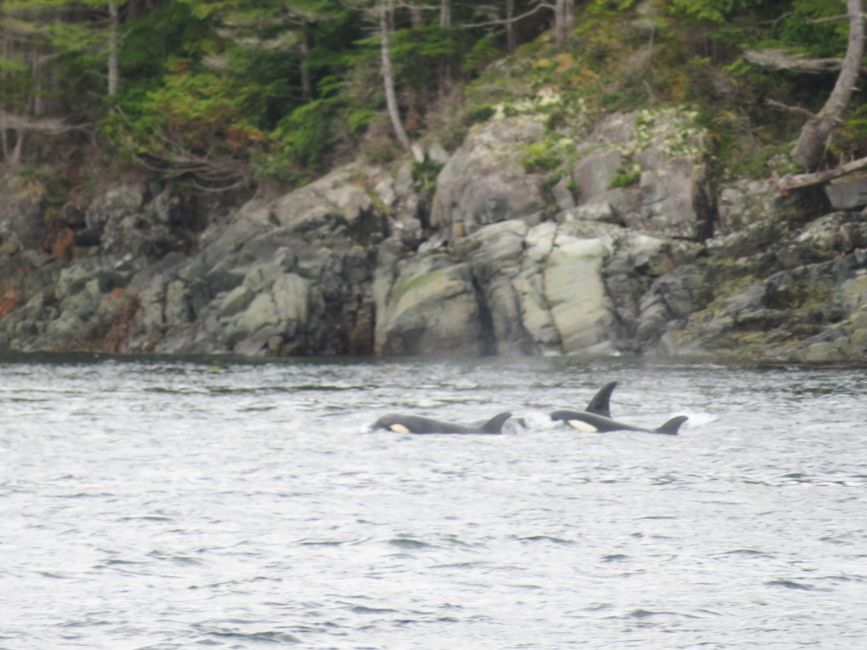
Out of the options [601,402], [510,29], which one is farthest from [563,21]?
[601,402]

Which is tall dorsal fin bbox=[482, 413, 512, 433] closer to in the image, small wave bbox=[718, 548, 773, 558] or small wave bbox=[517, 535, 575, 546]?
small wave bbox=[517, 535, 575, 546]

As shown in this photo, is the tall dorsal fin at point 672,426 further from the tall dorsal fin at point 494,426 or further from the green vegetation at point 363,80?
the green vegetation at point 363,80

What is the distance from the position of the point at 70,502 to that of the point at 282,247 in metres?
34.0

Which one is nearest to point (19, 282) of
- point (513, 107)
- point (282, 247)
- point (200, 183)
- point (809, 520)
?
point (200, 183)

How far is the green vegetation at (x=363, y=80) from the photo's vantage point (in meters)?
49.1

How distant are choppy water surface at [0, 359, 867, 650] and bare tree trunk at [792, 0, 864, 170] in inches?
691

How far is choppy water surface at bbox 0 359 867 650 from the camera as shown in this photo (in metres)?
12.0

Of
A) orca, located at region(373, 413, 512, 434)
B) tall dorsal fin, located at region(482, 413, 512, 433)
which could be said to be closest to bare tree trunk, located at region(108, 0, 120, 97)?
orca, located at region(373, 413, 512, 434)

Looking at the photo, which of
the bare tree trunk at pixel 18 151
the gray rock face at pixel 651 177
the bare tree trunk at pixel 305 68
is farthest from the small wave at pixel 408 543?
the bare tree trunk at pixel 18 151

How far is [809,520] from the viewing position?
52.7 ft

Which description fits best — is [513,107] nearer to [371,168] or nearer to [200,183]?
[371,168]

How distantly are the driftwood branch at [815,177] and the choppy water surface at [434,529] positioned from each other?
16207 millimetres

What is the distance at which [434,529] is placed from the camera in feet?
52.0

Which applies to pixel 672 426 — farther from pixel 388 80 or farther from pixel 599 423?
pixel 388 80
